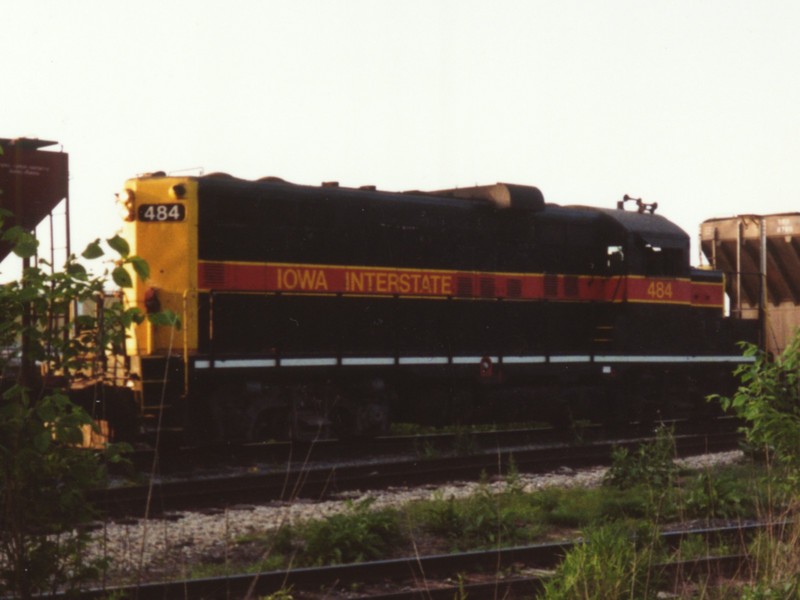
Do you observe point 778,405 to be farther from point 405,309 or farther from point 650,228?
point 650,228

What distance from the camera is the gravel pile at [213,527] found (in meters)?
7.91

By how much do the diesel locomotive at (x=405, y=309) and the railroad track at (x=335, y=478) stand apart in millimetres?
1340

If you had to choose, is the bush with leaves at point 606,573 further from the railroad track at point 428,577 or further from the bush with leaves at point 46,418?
the bush with leaves at point 46,418

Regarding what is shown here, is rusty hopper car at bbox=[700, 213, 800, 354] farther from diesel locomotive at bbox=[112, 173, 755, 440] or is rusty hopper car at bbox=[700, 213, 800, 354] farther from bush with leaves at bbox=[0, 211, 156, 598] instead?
bush with leaves at bbox=[0, 211, 156, 598]

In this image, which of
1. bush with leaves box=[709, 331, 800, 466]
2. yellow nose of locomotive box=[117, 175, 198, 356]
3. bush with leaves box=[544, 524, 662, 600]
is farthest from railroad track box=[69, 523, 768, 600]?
yellow nose of locomotive box=[117, 175, 198, 356]

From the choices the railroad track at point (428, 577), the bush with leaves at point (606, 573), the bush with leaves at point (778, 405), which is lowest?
the railroad track at point (428, 577)

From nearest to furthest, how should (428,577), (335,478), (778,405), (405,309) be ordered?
(428,577) < (778,405) < (335,478) < (405,309)

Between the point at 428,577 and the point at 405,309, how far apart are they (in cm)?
818

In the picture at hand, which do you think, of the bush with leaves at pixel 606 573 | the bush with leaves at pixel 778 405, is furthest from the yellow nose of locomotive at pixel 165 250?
the bush with leaves at pixel 606 573

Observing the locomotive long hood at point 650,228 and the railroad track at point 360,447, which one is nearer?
the railroad track at point 360,447

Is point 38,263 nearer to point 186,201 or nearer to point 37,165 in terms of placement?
point 186,201

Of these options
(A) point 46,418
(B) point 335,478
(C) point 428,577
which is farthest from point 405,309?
(A) point 46,418

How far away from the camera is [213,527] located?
31.5 feet

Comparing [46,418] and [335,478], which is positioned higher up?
[46,418]
